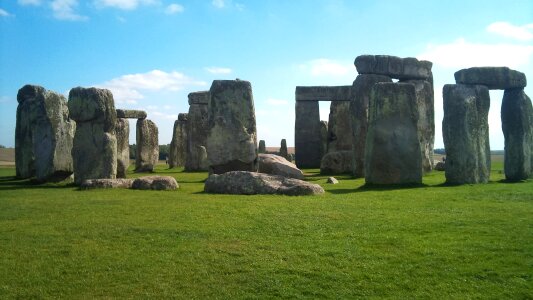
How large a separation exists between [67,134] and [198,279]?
35.0ft

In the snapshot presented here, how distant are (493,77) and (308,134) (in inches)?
501

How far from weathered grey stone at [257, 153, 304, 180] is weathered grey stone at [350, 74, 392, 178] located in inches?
90.2

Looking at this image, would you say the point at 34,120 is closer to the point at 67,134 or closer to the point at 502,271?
the point at 67,134

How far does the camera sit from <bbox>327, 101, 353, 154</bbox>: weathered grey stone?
23.5 meters

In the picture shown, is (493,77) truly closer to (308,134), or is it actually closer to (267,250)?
(267,250)

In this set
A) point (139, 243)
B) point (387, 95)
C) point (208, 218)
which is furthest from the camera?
point (387, 95)

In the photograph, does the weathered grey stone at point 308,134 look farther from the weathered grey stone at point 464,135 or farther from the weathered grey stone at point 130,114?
the weathered grey stone at point 464,135

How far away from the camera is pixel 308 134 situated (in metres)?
25.0

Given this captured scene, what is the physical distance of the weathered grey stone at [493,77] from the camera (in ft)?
41.8

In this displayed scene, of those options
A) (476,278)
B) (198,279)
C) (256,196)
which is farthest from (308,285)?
(256,196)

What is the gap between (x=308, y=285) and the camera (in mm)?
4449

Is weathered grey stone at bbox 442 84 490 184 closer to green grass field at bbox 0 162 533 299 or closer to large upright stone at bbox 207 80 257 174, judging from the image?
green grass field at bbox 0 162 533 299

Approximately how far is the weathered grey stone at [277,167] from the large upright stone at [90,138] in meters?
4.24

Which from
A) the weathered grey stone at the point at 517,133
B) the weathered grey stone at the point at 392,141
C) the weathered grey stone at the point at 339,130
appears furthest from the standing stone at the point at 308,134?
the weathered grey stone at the point at 392,141
